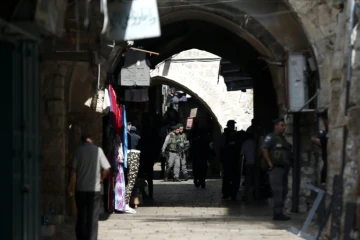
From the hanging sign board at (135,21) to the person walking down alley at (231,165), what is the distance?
32.0ft

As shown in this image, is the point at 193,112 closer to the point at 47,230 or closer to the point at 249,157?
the point at 249,157

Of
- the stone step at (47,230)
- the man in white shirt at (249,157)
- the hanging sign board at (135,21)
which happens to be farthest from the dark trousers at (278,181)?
the hanging sign board at (135,21)

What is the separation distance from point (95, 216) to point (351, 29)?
3.84m

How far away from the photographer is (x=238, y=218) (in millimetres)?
12766

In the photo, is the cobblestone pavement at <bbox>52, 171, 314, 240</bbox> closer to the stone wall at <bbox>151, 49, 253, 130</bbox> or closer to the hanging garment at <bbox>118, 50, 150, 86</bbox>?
the hanging garment at <bbox>118, 50, 150, 86</bbox>

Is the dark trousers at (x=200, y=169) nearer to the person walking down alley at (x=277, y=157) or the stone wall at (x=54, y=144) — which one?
the person walking down alley at (x=277, y=157)

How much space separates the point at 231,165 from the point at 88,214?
307 inches

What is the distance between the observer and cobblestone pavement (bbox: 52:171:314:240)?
10.5 m

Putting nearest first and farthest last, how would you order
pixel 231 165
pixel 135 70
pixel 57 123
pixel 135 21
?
pixel 135 21 → pixel 57 123 → pixel 135 70 → pixel 231 165

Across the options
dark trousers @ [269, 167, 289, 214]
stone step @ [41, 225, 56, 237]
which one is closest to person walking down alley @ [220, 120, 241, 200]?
dark trousers @ [269, 167, 289, 214]

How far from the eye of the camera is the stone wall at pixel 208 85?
1156 inches

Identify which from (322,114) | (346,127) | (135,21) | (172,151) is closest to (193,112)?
(172,151)

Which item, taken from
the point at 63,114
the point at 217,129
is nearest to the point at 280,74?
the point at 63,114

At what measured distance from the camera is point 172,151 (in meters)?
19.1
